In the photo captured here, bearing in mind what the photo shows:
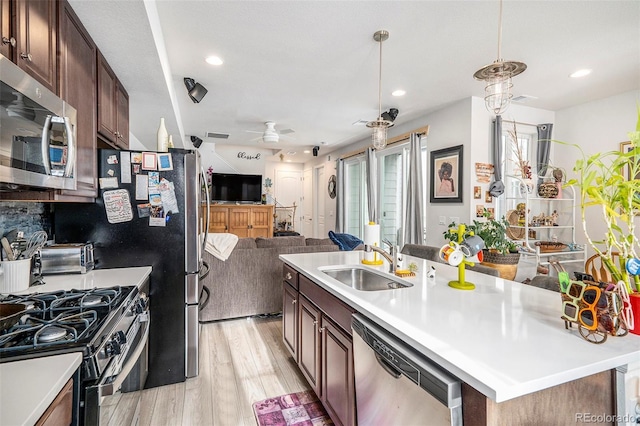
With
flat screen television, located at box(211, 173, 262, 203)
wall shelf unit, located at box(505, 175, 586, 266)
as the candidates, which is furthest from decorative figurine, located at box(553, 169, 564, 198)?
flat screen television, located at box(211, 173, 262, 203)

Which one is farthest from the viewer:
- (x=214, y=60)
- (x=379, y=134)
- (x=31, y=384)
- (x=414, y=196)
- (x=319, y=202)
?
(x=319, y=202)

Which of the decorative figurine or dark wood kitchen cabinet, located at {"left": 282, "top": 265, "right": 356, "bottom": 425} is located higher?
the decorative figurine

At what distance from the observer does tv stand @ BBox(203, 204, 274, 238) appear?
22.6ft

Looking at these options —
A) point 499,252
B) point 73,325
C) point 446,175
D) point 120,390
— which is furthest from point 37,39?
point 446,175

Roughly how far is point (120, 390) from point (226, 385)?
4.06 feet

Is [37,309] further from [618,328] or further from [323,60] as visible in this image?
[323,60]

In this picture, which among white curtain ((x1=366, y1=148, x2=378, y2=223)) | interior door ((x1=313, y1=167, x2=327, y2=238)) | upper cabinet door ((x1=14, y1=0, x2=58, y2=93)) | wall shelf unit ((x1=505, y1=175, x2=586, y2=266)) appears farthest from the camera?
interior door ((x1=313, y1=167, x2=327, y2=238))

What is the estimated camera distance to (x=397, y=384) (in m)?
1.11

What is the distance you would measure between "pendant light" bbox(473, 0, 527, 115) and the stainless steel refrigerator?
79.9 inches

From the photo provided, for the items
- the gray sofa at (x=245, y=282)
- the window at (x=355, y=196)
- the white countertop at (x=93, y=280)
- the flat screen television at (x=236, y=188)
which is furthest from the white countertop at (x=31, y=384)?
the flat screen television at (x=236, y=188)

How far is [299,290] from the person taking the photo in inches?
86.9

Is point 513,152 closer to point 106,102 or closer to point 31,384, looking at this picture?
point 106,102

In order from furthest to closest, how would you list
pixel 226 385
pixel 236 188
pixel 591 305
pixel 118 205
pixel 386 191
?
pixel 236 188
pixel 386 191
pixel 226 385
pixel 118 205
pixel 591 305

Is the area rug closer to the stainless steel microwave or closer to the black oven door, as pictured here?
the black oven door
